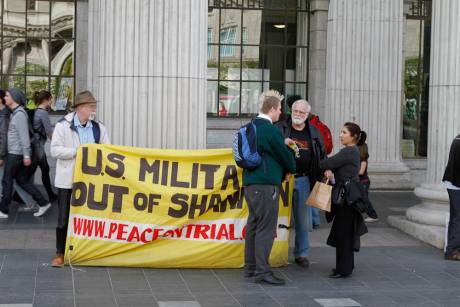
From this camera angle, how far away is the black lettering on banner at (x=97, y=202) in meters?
9.32

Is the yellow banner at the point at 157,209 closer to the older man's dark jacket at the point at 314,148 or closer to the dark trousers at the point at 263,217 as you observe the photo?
the older man's dark jacket at the point at 314,148

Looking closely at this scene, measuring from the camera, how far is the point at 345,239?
30.2 feet

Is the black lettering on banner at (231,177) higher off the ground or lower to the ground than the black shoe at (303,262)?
higher

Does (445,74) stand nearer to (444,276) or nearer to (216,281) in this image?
(444,276)

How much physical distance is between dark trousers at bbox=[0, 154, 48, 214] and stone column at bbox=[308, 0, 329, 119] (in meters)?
6.85

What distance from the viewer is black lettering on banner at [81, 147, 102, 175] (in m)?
9.26

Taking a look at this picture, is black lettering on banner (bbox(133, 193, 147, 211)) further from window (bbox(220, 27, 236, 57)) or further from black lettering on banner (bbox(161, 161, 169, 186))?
window (bbox(220, 27, 236, 57))

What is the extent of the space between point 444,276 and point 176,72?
385 cm

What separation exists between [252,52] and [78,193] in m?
9.44

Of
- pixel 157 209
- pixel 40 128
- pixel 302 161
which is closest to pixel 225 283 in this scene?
pixel 157 209

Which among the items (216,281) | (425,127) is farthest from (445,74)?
(425,127)

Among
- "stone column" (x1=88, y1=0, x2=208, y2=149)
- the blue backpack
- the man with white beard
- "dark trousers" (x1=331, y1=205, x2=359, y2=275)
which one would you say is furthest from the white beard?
"stone column" (x1=88, y1=0, x2=208, y2=149)

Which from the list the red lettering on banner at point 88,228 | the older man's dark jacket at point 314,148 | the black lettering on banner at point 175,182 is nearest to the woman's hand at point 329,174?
the older man's dark jacket at point 314,148

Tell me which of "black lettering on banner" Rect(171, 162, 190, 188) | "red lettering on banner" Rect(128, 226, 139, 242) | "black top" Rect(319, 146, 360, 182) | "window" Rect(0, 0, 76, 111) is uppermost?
"window" Rect(0, 0, 76, 111)
